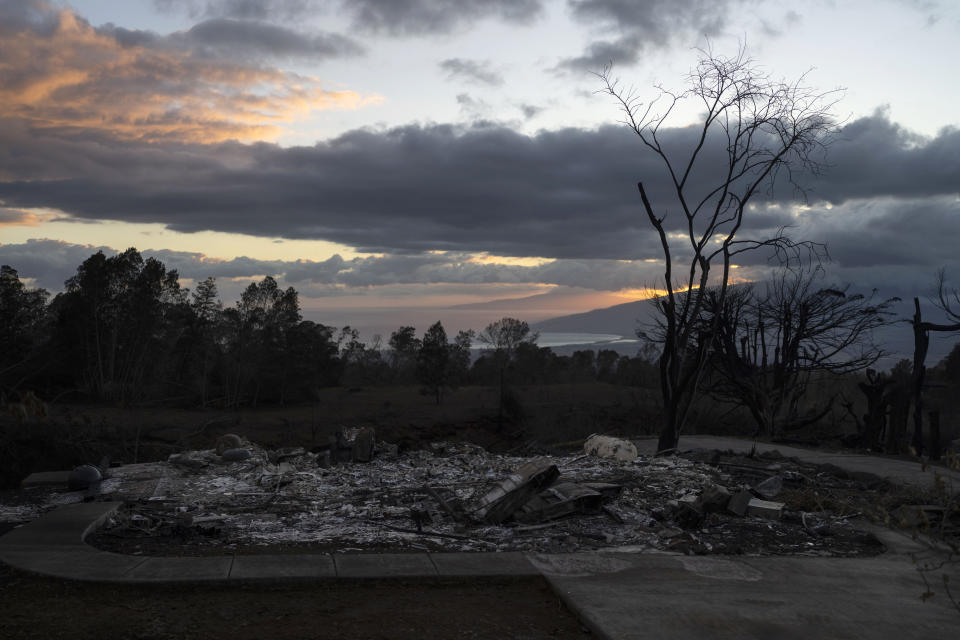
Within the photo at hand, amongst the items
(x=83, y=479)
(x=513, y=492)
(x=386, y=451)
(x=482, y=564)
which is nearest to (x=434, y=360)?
(x=386, y=451)

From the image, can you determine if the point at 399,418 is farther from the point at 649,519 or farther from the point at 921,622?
the point at 921,622

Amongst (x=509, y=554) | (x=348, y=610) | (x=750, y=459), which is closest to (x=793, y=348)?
A: (x=750, y=459)

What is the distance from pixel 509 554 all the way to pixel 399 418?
23588mm

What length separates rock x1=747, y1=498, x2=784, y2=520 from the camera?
7.70m

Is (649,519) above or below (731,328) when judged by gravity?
below

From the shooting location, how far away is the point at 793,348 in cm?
2180

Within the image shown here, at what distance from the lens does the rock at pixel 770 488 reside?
8742mm

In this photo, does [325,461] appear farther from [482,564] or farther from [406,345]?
[406,345]

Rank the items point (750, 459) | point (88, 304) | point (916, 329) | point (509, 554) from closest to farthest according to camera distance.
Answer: point (509, 554) → point (750, 459) → point (916, 329) → point (88, 304)

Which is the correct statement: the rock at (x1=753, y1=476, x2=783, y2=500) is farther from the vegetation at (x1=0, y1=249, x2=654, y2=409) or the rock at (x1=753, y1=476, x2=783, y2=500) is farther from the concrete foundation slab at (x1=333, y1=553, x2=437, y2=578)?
the vegetation at (x1=0, y1=249, x2=654, y2=409)

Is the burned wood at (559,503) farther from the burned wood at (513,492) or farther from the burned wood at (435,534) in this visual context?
the burned wood at (435,534)

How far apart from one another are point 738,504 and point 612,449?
4088 mm

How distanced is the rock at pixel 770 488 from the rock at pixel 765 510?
0.85 m

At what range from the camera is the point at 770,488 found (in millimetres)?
8914
